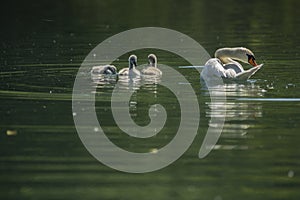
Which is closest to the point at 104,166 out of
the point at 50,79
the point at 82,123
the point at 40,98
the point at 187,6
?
the point at 82,123

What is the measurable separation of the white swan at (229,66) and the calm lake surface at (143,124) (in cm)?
18

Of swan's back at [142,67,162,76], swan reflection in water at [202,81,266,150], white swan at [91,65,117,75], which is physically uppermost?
white swan at [91,65,117,75]

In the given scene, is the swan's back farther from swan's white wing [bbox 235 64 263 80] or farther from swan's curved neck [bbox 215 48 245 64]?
swan's curved neck [bbox 215 48 245 64]

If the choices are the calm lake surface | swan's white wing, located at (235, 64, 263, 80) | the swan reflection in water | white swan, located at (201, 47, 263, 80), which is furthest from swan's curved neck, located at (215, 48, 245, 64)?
the swan reflection in water

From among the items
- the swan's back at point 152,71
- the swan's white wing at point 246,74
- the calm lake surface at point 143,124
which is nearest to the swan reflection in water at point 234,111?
the calm lake surface at point 143,124

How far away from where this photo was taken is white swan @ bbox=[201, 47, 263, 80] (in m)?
13.4

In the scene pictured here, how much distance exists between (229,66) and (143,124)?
4535 millimetres

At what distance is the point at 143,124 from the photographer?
9953 millimetres

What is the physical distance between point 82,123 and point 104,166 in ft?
6.11

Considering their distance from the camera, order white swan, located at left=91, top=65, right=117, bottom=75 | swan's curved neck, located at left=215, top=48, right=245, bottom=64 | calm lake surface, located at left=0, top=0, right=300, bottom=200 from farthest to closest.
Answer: swan's curved neck, located at left=215, top=48, right=245, bottom=64, white swan, located at left=91, top=65, right=117, bottom=75, calm lake surface, located at left=0, top=0, right=300, bottom=200

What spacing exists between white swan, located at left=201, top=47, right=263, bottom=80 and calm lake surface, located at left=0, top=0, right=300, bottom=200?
0.61ft

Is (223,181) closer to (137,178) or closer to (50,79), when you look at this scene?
(137,178)

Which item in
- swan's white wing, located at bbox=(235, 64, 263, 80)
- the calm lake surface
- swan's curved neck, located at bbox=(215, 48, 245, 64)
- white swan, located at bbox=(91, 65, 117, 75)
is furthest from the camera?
swan's curved neck, located at bbox=(215, 48, 245, 64)

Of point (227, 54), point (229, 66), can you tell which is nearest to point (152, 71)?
point (229, 66)
